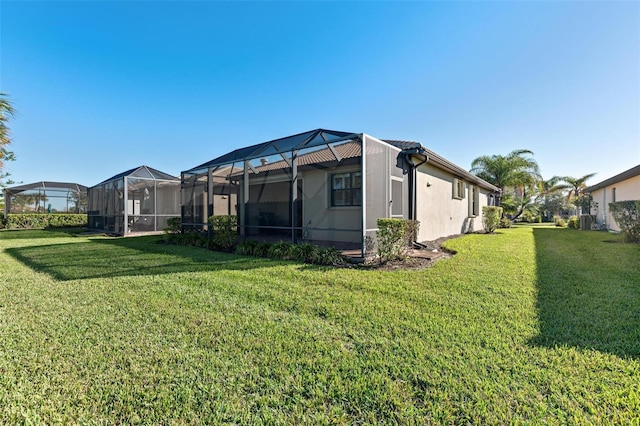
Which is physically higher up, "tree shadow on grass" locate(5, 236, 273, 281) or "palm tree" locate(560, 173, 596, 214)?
"palm tree" locate(560, 173, 596, 214)

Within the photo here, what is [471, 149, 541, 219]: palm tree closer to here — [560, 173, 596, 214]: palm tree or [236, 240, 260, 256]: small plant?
[560, 173, 596, 214]: palm tree

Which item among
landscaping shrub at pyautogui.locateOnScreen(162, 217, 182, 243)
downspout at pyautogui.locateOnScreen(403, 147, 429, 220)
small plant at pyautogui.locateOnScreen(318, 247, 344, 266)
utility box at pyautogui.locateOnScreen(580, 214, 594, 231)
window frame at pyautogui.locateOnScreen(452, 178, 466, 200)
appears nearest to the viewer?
small plant at pyautogui.locateOnScreen(318, 247, 344, 266)

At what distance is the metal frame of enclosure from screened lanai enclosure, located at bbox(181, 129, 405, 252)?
16509mm

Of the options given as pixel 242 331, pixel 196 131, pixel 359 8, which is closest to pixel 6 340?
pixel 242 331

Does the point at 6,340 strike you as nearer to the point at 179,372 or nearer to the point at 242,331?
the point at 179,372

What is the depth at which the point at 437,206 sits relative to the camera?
10.8 meters

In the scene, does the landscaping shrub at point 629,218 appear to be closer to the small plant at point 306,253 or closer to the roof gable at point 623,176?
the roof gable at point 623,176

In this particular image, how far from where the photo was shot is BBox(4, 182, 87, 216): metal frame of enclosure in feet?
65.0

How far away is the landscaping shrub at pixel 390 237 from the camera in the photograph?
6.30 m

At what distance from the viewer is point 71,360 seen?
244 centimetres

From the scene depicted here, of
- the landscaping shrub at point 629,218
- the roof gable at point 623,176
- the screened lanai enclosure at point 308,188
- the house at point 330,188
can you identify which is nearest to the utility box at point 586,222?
the roof gable at point 623,176

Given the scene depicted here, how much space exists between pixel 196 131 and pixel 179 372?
17787mm

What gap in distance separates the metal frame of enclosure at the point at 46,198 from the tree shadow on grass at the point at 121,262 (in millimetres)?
15584

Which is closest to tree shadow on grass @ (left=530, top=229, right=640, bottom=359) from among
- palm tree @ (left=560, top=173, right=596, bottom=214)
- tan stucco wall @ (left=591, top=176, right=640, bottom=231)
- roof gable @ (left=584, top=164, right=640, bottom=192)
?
roof gable @ (left=584, top=164, right=640, bottom=192)
